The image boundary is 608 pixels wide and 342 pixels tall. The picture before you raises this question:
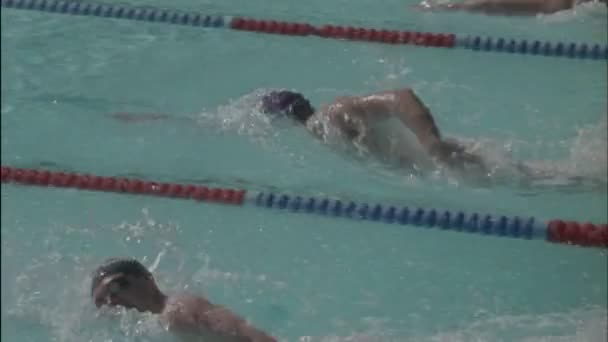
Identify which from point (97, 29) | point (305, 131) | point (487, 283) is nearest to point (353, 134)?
point (305, 131)

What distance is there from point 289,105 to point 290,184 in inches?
12.5

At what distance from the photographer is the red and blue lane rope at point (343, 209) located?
346cm

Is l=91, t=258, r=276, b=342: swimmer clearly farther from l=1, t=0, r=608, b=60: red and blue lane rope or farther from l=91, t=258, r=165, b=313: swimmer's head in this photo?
l=1, t=0, r=608, b=60: red and blue lane rope

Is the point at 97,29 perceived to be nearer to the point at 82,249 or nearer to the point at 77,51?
the point at 77,51

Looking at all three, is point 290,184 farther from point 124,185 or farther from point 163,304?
point 163,304

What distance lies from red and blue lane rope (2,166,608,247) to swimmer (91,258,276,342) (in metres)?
0.67

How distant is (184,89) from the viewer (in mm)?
4902

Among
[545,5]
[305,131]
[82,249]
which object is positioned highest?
[545,5]

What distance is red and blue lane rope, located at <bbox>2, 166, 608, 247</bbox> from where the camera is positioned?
346cm

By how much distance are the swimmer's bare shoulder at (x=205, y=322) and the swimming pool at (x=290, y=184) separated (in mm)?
128

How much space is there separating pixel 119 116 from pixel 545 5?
6.50 feet

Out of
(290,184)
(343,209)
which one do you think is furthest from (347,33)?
(343,209)

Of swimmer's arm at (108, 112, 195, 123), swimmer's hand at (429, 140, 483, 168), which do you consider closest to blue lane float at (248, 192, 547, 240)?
swimmer's hand at (429, 140, 483, 168)

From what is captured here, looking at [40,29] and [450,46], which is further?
[40,29]
